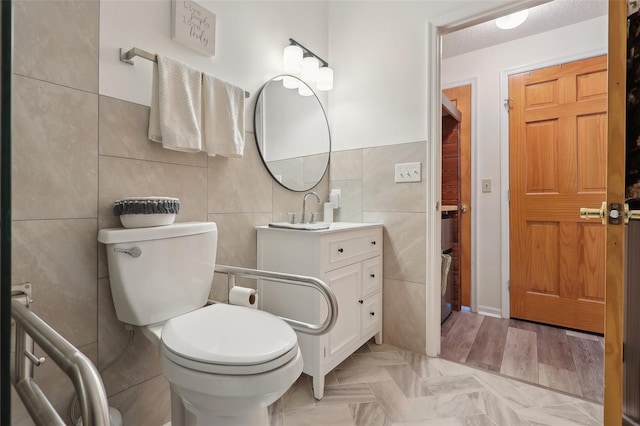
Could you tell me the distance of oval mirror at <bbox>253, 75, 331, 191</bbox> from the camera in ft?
5.82

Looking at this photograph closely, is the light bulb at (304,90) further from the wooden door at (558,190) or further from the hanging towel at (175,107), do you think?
the wooden door at (558,190)

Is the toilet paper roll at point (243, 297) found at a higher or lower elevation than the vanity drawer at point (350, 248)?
lower

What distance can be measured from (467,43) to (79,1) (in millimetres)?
2712

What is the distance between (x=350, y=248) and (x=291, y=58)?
3.93 ft

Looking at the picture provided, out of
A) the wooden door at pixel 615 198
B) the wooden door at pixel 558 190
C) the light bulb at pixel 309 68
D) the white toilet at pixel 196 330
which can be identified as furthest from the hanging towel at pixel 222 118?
the wooden door at pixel 558 190

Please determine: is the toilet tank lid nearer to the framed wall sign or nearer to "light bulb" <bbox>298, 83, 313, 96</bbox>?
the framed wall sign

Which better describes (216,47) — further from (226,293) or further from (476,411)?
(476,411)

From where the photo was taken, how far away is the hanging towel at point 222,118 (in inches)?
A: 54.1

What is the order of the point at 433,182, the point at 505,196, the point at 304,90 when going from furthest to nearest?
the point at 505,196
the point at 304,90
the point at 433,182

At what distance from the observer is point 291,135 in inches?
77.7

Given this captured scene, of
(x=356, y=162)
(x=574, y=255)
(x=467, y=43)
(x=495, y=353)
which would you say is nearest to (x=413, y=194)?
(x=356, y=162)

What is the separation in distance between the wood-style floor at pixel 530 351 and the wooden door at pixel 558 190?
21 centimetres

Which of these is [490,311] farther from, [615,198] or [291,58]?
[291,58]

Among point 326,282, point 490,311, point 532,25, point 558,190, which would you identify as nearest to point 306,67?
point 326,282
